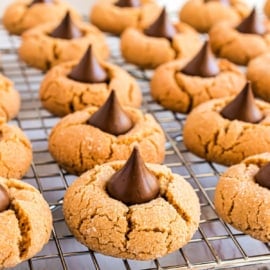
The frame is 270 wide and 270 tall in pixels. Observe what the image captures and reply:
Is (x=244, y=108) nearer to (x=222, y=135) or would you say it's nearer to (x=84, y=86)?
(x=222, y=135)

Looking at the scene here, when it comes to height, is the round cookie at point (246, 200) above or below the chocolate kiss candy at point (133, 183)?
below

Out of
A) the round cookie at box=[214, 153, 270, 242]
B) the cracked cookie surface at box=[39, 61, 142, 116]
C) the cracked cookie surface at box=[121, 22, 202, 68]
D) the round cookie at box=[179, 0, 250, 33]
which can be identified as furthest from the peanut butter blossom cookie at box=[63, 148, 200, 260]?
the round cookie at box=[179, 0, 250, 33]

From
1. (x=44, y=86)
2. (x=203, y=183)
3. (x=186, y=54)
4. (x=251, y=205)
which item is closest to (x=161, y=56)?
→ (x=186, y=54)

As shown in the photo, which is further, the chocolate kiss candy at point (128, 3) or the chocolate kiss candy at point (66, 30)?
the chocolate kiss candy at point (128, 3)

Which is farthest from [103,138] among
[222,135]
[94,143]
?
[222,135]

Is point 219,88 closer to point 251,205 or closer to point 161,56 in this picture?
point 161,56

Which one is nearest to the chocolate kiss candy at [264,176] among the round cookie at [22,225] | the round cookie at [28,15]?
the round cookie at [22,225]

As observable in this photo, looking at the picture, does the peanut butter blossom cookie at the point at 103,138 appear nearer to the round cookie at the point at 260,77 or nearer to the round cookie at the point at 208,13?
the round cookie at the point at 260,77
